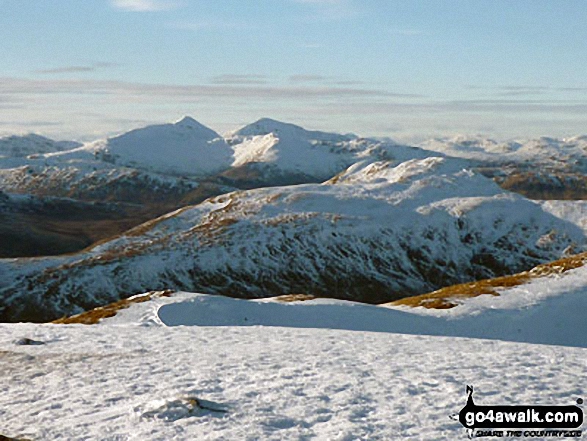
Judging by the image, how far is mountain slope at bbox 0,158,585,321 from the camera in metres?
153

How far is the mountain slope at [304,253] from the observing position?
153375mm

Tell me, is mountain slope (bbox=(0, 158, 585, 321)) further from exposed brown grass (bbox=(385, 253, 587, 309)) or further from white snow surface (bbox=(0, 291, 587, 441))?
white snow surface (bbox=(0, 291, 587, 441))

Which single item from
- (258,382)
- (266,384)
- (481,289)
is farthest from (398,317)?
(266,384)

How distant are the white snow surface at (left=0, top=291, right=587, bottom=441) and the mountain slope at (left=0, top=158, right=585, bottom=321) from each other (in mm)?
119151

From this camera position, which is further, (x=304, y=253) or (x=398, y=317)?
(x=304, y=253)

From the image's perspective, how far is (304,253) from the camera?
174 m

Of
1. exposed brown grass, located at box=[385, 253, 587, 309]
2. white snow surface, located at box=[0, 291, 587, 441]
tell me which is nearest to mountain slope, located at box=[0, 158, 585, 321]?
exposed brown grass, located at box=[385, 253, 587, 309]

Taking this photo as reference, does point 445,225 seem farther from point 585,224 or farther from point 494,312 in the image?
point 494,312

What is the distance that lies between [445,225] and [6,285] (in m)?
123

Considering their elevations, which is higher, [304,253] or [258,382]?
[258,382]

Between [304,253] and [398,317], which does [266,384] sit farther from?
[304,253]

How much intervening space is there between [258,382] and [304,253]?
152246 millimetres

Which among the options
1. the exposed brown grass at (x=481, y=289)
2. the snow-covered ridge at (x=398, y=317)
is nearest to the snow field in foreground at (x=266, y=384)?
the snow-covered ridge at (x=398, y=317)

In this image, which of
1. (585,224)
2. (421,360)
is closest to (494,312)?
(421,360)
